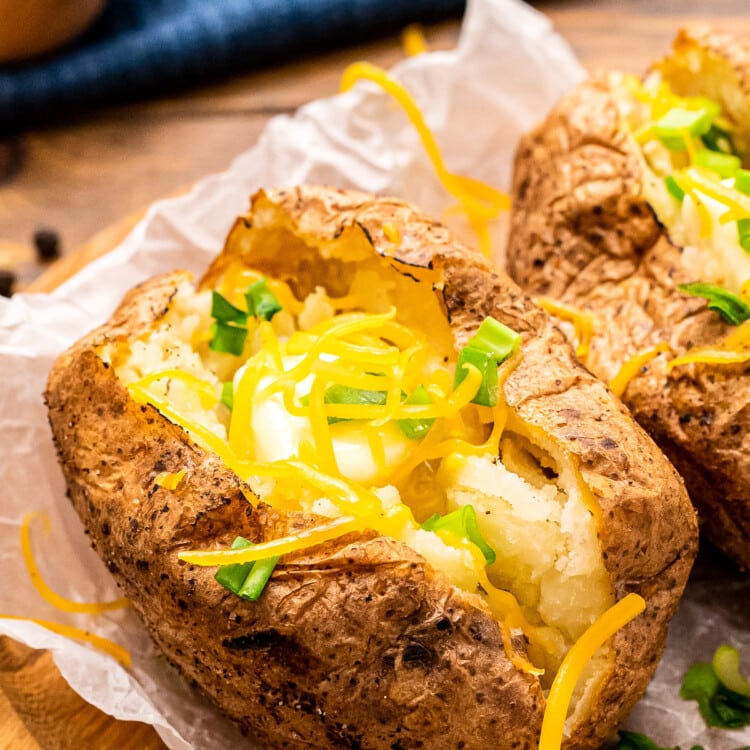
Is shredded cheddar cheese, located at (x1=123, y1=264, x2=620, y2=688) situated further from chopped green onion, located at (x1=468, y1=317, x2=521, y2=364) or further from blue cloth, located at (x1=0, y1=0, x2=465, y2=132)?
blue cloth, located at (x1=0, y1=0, x2=465, y2=132)

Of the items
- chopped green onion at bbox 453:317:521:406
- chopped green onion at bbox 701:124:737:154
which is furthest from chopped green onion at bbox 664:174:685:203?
chopped green onion at bbox 453:317:521:406

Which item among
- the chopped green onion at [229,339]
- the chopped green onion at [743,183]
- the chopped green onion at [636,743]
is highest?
the chopped green onion at [743,183]

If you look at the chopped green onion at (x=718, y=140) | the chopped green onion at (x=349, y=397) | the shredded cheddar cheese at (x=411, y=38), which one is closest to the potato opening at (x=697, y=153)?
the chopped green onion at (x=718, y=140)

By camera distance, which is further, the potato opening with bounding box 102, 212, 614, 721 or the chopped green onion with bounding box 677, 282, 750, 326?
the chopped green onion with bounding box 677, 282, 750, 326

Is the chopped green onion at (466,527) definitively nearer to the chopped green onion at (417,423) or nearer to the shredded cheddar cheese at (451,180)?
the chopped green onion at (417,423)

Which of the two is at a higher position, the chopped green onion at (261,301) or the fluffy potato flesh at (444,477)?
the chopped green onion at (261,301)

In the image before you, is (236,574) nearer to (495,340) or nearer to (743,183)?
(495,340)
